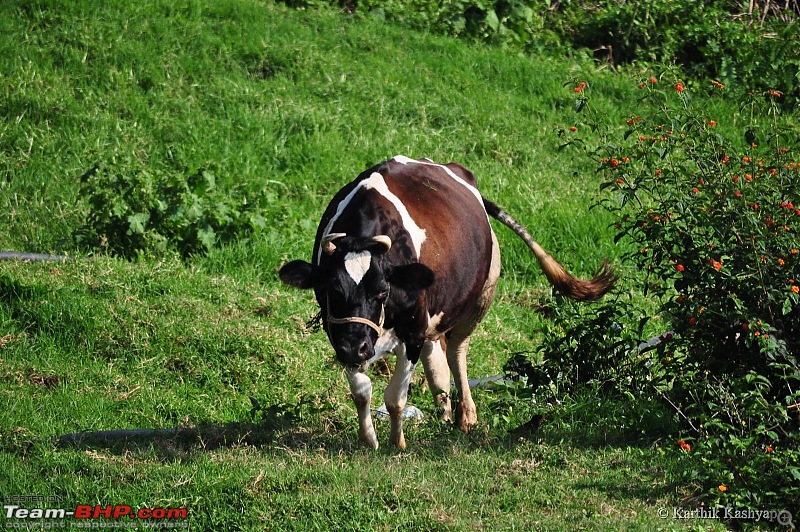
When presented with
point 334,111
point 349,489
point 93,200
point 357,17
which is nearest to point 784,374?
point 349,489

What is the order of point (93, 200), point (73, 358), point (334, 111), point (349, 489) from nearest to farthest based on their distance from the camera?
point (349, 489)
point (73, 358)
point (93, 200)
point (334, 111)

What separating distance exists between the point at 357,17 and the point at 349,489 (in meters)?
10.5

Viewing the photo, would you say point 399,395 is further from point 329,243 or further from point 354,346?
point 329,243

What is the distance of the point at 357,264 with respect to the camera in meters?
6.02

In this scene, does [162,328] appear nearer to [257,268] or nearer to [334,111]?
[257,268]

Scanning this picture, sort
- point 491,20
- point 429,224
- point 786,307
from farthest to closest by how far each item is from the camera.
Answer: point 491,20 < point 429,224 < point 786,307

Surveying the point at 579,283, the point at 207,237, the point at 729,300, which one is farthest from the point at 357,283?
the point at 207,237

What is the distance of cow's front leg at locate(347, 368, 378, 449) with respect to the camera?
6.41 m

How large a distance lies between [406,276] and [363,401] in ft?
2.81

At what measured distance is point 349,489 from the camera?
5469 millimetres

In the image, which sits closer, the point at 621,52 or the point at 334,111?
the point at 334,111

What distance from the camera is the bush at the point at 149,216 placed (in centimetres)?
966

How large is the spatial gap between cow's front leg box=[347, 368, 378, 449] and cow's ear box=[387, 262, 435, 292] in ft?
1.91

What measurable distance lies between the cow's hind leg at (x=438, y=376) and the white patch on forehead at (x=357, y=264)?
4.39ft
